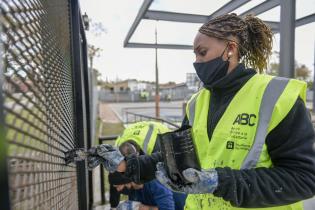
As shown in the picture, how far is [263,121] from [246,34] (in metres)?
0.53

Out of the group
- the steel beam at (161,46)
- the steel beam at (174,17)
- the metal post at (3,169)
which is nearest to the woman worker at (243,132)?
the metal post at (3,169)

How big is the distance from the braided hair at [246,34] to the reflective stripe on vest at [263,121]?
0.34 meters

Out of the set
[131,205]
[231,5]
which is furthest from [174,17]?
[131,205]

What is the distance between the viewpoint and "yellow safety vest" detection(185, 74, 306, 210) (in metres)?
1.20

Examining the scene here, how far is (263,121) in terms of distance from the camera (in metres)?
1.20

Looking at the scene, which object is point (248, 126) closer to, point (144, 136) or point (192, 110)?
point (192, 110)

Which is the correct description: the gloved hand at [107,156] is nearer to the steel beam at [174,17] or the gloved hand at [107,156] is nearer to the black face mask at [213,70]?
the black face mask at [213,70]

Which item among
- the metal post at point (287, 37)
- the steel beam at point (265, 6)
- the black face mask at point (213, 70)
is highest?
the steel beam at point (265, 6)

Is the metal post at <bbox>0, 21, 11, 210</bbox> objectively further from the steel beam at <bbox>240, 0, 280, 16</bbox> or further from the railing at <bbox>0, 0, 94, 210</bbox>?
the steel beam at <bbox>240, 0, 280, 16</bbox>

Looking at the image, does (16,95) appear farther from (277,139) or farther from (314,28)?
(314,28)

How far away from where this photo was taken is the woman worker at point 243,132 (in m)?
1.14

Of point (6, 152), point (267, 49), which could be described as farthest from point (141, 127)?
point (6, 152)

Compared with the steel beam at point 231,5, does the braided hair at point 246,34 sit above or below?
below

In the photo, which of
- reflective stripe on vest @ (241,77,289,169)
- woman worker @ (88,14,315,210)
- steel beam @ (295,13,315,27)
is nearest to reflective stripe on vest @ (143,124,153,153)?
woman worker @ (88,14,315,210)
